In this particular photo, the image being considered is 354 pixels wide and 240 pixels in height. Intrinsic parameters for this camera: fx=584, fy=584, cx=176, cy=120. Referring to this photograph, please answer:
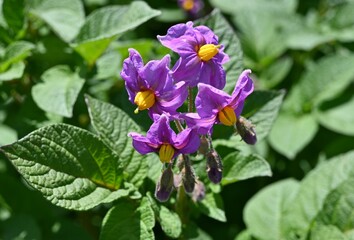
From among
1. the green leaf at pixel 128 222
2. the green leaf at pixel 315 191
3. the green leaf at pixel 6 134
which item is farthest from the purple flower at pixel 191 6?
the green leaf at pixel 128 222

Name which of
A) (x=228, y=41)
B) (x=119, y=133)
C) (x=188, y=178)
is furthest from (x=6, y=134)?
(x=188, y=178)

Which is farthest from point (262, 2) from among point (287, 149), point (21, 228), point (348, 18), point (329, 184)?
point (21, 228)

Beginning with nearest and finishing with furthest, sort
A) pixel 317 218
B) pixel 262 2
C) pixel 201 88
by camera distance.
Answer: pixel 201 88 < pixel 317 218 < pixel 262 2

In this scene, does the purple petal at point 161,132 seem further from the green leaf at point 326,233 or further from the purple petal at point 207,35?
the green leaf at point 326,233

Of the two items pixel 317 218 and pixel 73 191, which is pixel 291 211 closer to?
pixel 317 218

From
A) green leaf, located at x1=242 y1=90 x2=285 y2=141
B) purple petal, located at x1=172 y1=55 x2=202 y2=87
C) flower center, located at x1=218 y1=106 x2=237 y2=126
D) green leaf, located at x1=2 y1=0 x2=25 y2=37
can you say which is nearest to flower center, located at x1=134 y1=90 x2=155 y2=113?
purple petal, located at x1=172 y1=55 x2=202 y2=87

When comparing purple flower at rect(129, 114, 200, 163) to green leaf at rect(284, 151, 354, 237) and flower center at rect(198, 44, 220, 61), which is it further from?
green leaf at rect(284, 151, 354, 237)

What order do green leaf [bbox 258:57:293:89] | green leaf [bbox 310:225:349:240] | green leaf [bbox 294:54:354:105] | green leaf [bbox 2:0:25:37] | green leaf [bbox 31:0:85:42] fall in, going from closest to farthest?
green leaf [bbox 310:225:349:240] < green leaf [bbox 2:0:25:37] < green leaf [bbox 31:0:85:42] < green leaf [bbox 294:54:354:105] < green leaf [bbox 258:57:293:89]
